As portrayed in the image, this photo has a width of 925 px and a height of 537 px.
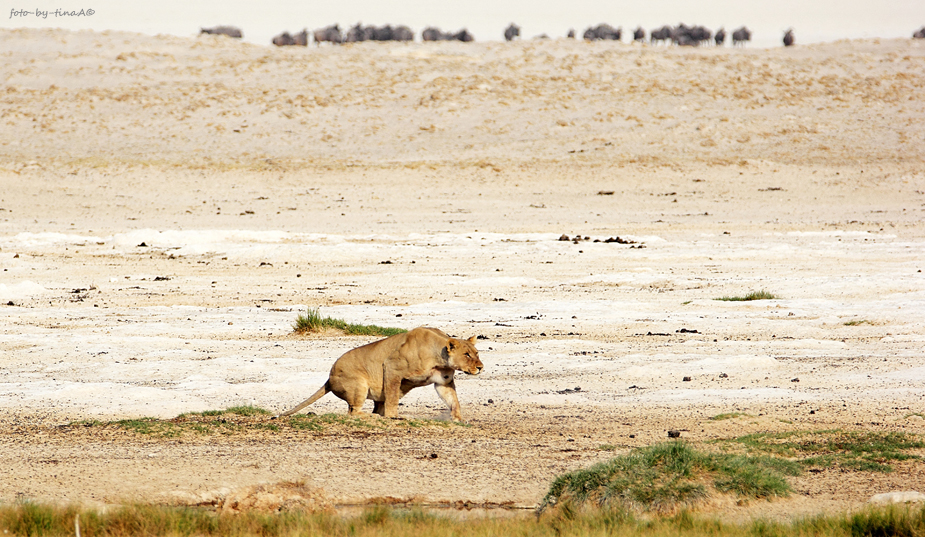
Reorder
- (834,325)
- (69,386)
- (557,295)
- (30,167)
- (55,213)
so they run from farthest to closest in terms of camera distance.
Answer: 1. (30,167)
2. (55,213)
3. (557,295)
4. (834,325)
5. (69,386)

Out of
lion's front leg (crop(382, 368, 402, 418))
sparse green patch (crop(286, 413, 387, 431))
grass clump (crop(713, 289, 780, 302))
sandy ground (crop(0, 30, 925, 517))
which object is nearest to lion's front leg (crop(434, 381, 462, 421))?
sandy ground (crop(0, 30, 925, 517))

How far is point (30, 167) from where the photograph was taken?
3488cm

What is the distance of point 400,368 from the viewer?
26.8 feet

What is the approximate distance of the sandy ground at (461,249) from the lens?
7777mm

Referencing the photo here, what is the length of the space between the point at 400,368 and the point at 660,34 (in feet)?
225

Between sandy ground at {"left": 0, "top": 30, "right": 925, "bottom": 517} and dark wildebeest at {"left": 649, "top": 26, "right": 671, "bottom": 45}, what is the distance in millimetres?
19904

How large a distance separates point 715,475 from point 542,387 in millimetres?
3675

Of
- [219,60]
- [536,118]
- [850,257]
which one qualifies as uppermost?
[219,60]

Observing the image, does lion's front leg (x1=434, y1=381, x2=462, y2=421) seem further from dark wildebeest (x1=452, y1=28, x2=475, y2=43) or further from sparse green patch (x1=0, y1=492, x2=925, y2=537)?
dark wildebeest (x1=452, y1=28, x2=475, y2=43)

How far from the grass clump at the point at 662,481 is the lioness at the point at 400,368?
6.06ft

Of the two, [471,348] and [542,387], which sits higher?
[471,348]

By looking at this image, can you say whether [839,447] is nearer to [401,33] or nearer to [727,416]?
[727,416]

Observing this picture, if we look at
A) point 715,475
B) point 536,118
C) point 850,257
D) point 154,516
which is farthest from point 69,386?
point 536,118

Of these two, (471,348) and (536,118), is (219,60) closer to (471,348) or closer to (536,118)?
(536,118)
